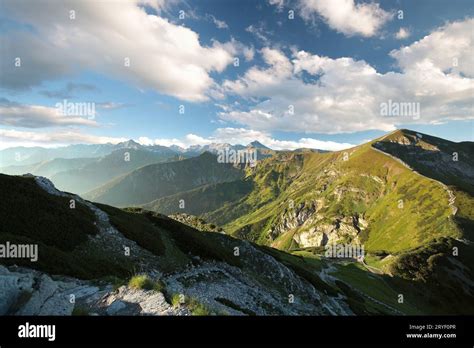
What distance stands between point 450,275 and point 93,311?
161 m

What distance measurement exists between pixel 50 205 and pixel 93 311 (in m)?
24.4
